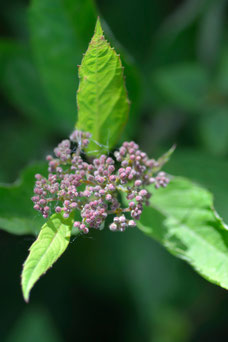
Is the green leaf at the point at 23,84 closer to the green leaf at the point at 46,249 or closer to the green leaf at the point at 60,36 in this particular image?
the green leaf at the point at 60,36

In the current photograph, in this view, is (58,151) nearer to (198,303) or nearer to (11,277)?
(11,277)

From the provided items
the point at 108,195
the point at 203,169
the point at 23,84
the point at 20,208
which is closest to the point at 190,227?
the point at 108,195

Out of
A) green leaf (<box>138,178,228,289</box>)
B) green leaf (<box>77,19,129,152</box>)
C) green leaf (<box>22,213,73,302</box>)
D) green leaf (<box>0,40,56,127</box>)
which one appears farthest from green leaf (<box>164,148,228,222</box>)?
green leaf (<box>22,213,73,302</box>)

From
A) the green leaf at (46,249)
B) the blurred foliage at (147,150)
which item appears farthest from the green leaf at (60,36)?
the green leaf at (46,249)

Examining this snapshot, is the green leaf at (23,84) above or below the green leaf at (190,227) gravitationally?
above

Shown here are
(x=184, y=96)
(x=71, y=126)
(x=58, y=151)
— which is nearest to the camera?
(x=58, y=151)

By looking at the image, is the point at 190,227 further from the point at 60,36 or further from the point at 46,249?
the point at 60,36

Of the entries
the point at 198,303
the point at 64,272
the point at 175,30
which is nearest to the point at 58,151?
the point at 64,272
